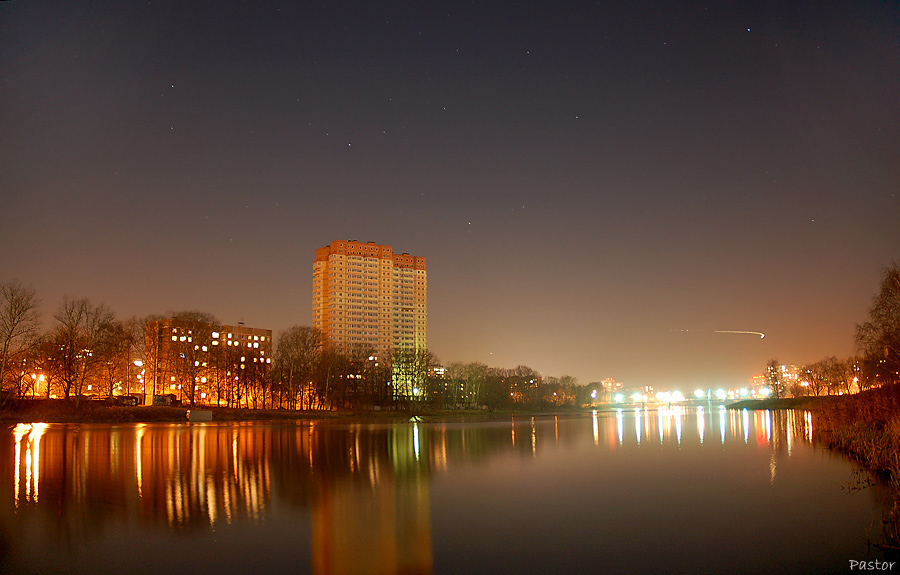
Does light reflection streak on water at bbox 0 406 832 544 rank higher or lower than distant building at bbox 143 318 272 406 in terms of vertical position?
lower

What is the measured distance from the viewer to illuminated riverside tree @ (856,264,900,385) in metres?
48.8

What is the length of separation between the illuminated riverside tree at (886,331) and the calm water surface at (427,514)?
26616 mm

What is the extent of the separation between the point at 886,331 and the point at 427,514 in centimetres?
4957

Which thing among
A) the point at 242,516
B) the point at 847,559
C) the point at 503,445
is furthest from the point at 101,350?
the point at 847,559

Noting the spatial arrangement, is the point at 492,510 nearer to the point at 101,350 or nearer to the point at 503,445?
the point at 503,445

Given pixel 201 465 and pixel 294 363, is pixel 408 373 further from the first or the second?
pixel 201 465

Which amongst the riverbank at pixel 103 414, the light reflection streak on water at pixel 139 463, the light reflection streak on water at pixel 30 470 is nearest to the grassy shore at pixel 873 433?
the light reflection streak on water at pixel 139 463

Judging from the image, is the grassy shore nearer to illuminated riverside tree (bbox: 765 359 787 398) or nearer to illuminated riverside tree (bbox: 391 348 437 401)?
illuminated riverside tree (bbox: 391 348 437 401)

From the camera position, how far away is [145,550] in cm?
1195

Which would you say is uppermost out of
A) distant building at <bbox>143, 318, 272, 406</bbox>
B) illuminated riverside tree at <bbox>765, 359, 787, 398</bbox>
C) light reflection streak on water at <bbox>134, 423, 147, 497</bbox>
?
distant building at <bbox>143, 318, 272, 406</bbox>

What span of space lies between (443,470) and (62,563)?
15275 mm

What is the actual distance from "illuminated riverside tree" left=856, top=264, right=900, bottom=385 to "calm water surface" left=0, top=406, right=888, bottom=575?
87.3 ft

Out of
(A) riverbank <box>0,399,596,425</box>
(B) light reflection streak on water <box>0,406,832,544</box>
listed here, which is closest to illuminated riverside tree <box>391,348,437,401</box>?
(A) riverbank <box>0,399,596,425</box>

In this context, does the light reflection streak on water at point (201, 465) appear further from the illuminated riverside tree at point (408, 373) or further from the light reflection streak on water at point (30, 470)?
the illuminated riverside tree at point (408, 373)
